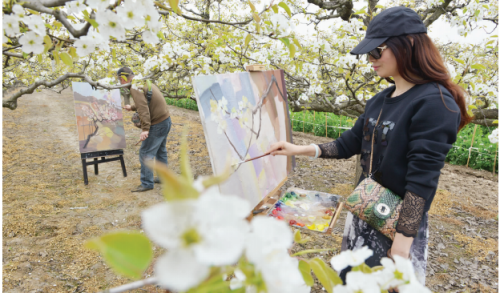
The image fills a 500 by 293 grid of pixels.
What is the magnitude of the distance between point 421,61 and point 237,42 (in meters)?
3.30

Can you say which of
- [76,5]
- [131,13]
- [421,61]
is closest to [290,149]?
[421,61]

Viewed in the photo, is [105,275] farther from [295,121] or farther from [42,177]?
[295,121]

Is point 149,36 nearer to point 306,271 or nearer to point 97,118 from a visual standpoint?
point 306,271

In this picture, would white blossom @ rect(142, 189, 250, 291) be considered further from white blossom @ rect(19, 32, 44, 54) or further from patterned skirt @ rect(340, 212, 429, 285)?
patterned skirt @ rect(340, 212, 429, 285)

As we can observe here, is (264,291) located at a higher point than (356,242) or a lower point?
higher

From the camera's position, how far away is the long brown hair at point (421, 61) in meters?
1.23

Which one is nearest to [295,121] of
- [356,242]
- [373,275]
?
[356,242]

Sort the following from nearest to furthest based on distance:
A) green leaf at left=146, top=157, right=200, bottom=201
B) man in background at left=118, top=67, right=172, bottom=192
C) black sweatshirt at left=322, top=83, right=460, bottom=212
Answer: green leaf at left=146, top=157, right=200, bottom=201 < black sweatshirt at left=322, top=83, right=460, bottom=212 < man in background at left=118, top=67, right=172, bottom=192

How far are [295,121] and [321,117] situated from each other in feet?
2.99

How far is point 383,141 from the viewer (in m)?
1.36

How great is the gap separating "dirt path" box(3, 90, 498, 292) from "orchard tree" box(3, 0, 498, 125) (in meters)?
1.41

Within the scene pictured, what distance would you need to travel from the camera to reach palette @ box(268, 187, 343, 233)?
6.01ft

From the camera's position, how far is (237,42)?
4176mm

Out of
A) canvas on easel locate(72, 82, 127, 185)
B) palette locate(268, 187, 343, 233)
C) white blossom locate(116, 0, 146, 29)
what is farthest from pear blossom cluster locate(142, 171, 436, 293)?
canvas on easel locate(72, 82, 127, 185)
